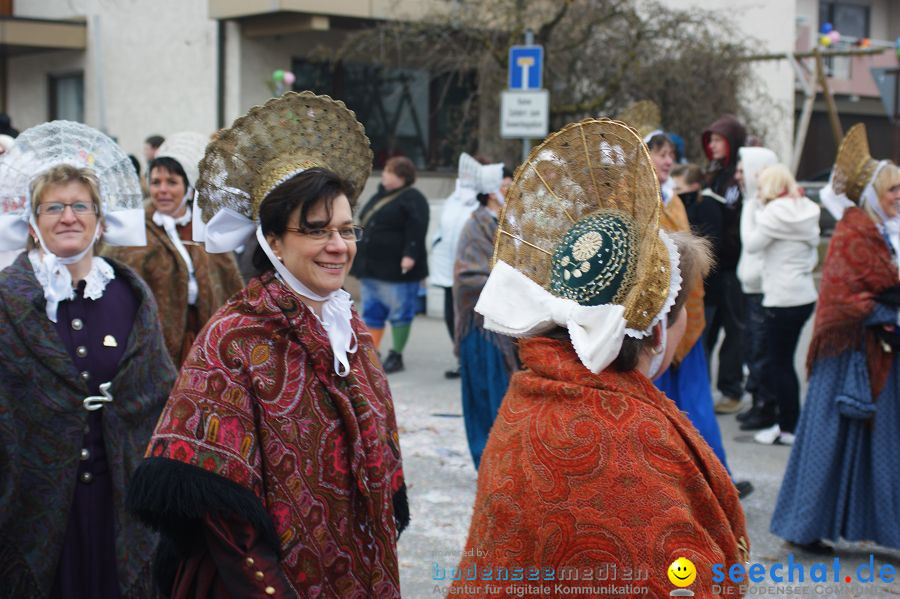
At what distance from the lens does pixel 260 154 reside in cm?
299

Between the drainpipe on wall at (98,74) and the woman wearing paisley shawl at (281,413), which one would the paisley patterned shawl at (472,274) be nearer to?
the woman wearing paisley shawl at (281,413)

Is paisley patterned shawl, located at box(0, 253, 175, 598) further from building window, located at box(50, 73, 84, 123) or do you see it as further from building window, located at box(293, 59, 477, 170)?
building window, located at box(50, 73, 84, 123)

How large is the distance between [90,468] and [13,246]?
2.87 ft

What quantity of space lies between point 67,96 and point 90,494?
15.9 m

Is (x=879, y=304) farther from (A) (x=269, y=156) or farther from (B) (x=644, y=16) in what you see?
(B) (x=644, y=16)

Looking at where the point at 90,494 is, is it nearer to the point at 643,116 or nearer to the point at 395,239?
the point at 643,116

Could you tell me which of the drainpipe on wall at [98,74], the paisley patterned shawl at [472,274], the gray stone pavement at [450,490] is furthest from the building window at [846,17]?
the paisley patterned shawl at [472,274]

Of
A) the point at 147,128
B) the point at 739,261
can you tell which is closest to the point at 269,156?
the point at 739,261

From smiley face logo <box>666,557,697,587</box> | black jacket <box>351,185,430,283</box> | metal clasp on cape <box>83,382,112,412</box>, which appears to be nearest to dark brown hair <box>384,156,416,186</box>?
black jacket <box>351,185,430,283</box>

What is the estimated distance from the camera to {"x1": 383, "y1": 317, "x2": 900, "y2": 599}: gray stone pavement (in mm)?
5125

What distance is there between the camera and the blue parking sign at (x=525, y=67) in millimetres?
10310

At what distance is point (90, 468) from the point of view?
3533mm

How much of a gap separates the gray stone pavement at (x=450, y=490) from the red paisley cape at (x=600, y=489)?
2.57m

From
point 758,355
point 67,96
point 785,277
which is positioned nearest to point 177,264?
point 785,277
